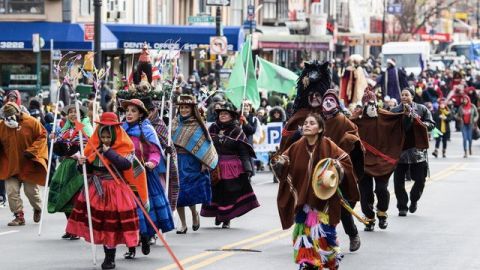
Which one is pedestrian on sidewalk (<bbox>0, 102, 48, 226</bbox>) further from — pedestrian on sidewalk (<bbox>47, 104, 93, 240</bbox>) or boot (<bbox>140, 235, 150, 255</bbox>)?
boot (<bbox>140, 235, 150, 255</bbox>)

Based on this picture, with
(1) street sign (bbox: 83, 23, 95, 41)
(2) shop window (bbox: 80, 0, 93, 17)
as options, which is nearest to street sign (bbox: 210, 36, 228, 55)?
(1) street sign (bbox: 83, 23, 95, 41)

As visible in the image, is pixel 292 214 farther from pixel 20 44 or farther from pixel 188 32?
pixel 188 32

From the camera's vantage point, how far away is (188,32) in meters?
48.0

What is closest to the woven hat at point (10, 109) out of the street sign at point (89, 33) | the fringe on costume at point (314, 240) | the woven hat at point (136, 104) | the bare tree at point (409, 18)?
the woven hat at point (136, 104)

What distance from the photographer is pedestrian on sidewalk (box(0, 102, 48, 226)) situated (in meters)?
18.9

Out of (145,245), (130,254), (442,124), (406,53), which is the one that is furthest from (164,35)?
(130,254)

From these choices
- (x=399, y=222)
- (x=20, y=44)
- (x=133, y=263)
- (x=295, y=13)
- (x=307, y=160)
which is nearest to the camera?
(x=307, y=160)

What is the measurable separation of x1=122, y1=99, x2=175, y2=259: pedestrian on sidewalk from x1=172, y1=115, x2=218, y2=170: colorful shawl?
2.39 meters

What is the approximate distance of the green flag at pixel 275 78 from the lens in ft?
96.1

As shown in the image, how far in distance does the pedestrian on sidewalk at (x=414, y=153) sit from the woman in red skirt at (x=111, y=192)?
227 inches

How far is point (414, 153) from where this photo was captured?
65.4 feet

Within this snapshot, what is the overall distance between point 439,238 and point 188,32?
3138cm

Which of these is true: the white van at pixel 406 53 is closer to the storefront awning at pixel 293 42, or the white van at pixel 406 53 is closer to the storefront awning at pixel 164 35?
the storefront awning at pixel 293 42

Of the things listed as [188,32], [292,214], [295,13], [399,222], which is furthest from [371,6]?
[292,214]
